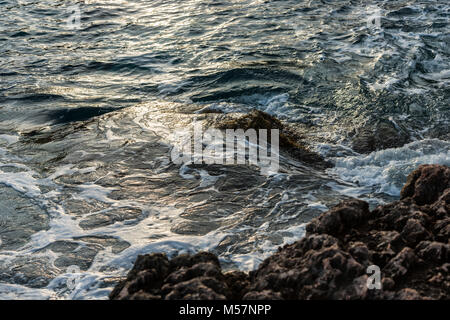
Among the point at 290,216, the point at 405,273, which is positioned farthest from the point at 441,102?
the point at 405,273

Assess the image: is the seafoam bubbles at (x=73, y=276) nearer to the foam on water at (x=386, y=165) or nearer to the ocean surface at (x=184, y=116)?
the ocean surface at (x=184, y=116)

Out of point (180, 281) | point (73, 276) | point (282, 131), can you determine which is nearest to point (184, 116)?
point (282, 131)

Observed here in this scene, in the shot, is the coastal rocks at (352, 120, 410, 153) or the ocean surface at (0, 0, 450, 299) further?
the coastal rocks at (352, 120, 410, 153)

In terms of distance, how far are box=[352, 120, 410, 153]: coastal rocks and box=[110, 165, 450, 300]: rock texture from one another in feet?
9.38

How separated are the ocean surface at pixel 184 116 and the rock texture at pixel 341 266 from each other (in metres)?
0.91

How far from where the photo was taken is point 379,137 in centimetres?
645

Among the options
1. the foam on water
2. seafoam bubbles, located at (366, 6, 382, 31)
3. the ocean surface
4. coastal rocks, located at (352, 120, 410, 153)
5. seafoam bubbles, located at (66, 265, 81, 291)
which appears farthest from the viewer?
seafoam bubbles, located at (366, 6, 382, 31)

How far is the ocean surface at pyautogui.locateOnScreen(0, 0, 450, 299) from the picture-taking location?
446cm

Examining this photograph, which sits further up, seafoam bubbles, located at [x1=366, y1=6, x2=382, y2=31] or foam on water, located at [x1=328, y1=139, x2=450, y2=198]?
seafoam bubbles, located at [x1=366, y1=6, x2=382, y2=31]

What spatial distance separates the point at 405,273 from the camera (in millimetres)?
2824

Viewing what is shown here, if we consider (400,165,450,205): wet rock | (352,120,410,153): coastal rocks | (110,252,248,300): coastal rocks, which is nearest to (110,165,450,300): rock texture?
(110,252,248,300): coastal rocks

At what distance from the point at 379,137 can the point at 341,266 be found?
402 centimetres

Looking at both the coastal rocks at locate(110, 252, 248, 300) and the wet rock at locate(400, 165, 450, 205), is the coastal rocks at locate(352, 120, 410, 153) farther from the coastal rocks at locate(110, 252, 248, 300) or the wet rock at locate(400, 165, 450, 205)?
the coastal rocks at locate(110, 252, 248, 300)

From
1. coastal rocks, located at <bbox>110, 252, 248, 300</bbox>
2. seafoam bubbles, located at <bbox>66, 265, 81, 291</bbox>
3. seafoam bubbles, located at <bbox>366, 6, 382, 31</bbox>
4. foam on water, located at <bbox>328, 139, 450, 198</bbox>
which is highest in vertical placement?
seafoam bubbles, located at <bbox>366, 6, 382, 31</bbox>
